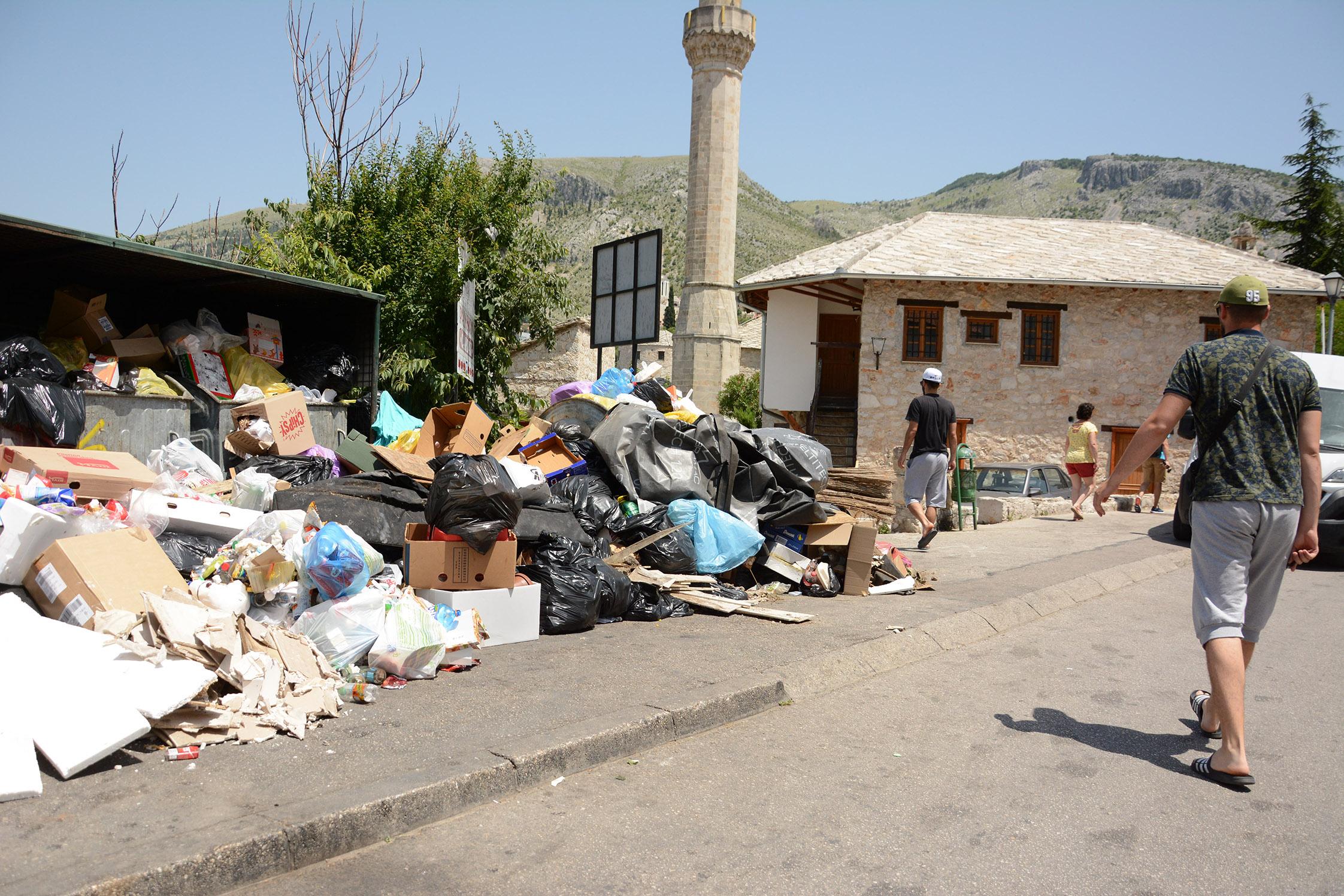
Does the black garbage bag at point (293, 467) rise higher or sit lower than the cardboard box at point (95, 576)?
higher

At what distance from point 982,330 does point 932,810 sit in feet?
72.5

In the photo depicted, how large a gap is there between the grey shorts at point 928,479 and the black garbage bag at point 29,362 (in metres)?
7.12

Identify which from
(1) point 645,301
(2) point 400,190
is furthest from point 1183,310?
(2) point 400,190

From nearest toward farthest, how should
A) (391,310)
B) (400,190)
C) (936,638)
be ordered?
1. (936,638)
2. (391,310)
3. (400,190)

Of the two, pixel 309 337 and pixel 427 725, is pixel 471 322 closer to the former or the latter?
pixel 309 337

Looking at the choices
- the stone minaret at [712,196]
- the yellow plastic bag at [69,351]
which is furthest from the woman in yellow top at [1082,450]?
the stone minaret at [712,196]

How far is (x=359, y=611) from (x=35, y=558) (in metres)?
1.51

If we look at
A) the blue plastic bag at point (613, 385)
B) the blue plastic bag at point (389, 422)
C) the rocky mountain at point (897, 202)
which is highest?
the rocky mountain at point (897, 202)

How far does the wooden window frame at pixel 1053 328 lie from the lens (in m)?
23.9

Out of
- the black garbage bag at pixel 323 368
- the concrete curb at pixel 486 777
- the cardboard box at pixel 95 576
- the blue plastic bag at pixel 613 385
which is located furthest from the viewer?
the blue plastic bag at pixel 613 385

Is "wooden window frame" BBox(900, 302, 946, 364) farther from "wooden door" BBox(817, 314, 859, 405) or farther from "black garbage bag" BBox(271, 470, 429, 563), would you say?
"black garbage bag" BBox(271, 470, 429, 563)

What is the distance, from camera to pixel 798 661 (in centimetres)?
510

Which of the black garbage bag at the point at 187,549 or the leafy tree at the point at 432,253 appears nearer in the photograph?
the black garbage bag at the point at 187,549

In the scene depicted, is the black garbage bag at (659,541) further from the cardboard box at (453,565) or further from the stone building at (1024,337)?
the stone building at (1024,337)
